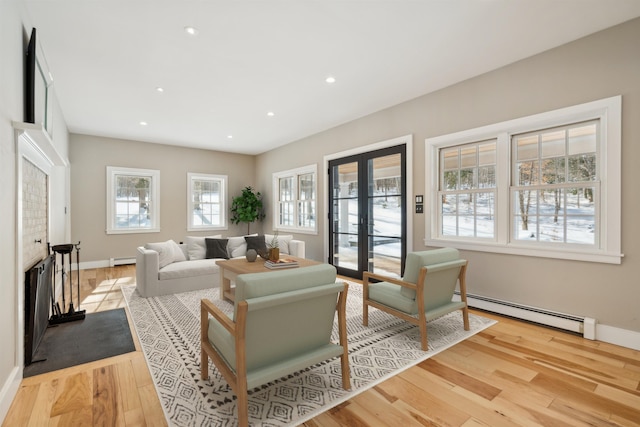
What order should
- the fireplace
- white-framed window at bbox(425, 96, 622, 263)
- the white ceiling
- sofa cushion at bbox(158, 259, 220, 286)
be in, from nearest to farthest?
the fireplace, the white ceiling, white-framed window at bbox(425, 96, 622, 263), sofa cushion at bbox(158, 259, 220, 286)

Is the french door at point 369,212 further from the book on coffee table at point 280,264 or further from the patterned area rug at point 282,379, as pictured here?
the book on coffee table at point 280,264

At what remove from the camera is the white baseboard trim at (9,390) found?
1.79 meters

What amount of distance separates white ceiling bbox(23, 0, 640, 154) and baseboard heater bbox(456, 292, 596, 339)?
2.73 m

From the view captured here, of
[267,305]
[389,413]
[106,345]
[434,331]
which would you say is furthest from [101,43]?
[434,331]

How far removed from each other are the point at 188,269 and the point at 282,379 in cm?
288

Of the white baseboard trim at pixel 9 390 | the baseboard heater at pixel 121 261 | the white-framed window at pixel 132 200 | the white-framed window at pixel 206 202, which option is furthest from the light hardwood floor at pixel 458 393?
the white-framed window at pixel 206 202

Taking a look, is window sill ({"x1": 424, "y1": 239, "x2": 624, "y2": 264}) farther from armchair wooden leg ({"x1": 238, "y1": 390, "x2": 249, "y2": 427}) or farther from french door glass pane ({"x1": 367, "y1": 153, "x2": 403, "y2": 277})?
armchair wooden leg ({"x1": 238, "y1": 390, "x2": 249, "y2": 427})

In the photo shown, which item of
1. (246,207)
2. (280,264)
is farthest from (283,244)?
(246,207)

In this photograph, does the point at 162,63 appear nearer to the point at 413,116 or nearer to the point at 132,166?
the point at 413,116

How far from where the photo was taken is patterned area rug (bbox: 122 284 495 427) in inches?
72.4

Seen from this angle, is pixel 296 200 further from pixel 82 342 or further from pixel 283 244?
pixel 82 342

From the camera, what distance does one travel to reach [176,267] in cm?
446

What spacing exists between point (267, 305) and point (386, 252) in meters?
3.62

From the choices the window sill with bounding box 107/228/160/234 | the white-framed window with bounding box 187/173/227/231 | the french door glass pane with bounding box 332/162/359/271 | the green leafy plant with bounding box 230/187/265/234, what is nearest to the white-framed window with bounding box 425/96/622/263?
the french door glass pane with bounding box 332/162/359/271
